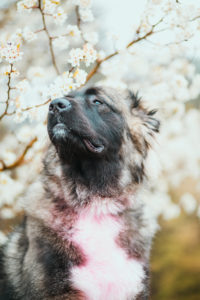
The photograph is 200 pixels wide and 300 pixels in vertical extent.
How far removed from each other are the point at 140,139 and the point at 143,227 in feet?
2.31

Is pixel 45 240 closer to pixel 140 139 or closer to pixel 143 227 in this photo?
pixel 143 227

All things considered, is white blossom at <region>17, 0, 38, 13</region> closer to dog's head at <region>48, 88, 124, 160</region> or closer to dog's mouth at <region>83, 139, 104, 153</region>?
dog's head at <region>48, 88, 124, 160</region>

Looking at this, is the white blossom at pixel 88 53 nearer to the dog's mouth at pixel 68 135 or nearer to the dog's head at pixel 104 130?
the dog's head at pixel 104 130

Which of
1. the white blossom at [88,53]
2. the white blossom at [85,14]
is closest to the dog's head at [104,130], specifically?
the white blossom at [88,53]

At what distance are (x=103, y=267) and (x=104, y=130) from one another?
37.7 inches

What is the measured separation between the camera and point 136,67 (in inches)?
195

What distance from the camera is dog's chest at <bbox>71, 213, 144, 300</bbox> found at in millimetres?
2434

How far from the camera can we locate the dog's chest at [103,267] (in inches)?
95.8

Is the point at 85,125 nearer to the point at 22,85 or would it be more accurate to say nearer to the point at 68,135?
the point at 68,135

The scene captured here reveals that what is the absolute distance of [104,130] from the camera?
9.05 feet

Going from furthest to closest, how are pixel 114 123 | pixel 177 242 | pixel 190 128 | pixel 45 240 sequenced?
pixel 190 128 → pixel 177 242 → pixel 114 123 → pixel 45 240

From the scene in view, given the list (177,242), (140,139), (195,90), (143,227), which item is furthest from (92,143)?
(177,242)

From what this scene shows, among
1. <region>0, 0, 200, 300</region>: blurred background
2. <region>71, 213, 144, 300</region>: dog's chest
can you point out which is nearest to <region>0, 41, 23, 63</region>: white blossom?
<region>0, 0, 200, 300</region>: blurred background

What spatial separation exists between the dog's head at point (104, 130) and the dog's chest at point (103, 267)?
15.6 inches
